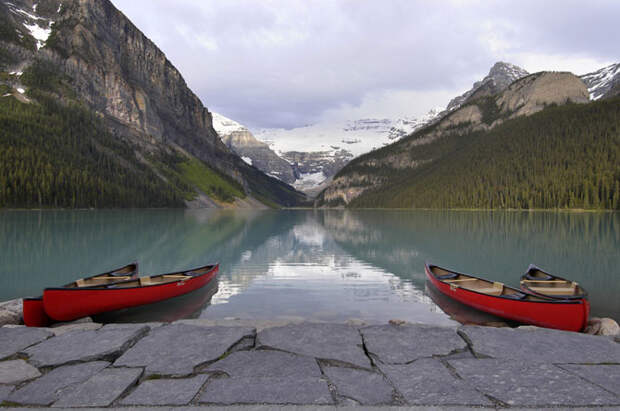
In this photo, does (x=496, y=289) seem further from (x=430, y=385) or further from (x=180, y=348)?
(x=180, y=348)

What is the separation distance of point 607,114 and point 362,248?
19031cm

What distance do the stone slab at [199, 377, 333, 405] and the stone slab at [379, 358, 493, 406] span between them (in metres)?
1.24

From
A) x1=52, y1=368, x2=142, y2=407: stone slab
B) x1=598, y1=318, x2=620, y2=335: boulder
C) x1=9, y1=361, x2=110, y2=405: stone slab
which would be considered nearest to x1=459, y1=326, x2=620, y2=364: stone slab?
x1=598, y1=318, x2=620, y2=335: boulder

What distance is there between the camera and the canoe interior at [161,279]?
1733 cm

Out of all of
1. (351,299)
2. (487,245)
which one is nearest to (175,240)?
(351,299)

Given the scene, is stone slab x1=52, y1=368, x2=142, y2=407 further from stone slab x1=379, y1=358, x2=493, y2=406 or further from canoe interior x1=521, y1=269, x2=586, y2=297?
canoe interior x1=521, y1=269, x2=586, y2=297

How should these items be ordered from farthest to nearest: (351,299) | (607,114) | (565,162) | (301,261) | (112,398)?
(607,114) → (565,162) → (301,261) → (351,299) → (112,398)

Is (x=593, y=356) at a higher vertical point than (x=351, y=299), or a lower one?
higher

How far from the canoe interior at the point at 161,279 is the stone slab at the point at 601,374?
16340 millimetres

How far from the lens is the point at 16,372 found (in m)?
6.54

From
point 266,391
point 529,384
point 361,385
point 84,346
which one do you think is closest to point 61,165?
point 84,346

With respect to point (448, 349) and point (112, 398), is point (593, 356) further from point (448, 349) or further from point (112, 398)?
point (112, 398)

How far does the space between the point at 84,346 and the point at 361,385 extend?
597cm

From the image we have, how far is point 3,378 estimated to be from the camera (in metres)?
6.22
